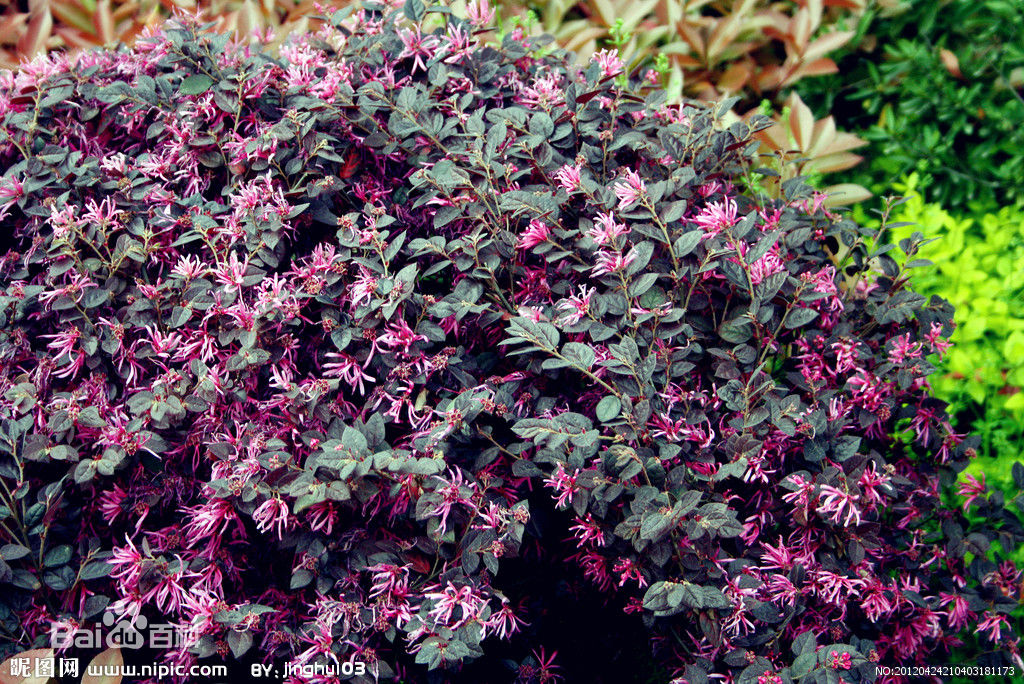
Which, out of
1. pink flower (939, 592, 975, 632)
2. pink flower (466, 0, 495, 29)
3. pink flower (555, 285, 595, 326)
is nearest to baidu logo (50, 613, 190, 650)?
pink flower (555, 285, 595, 326)

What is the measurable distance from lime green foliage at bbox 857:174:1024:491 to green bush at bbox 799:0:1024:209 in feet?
1.56

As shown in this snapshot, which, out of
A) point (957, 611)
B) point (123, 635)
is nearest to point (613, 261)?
point (957, 611)

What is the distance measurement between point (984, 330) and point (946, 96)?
49.9 inches

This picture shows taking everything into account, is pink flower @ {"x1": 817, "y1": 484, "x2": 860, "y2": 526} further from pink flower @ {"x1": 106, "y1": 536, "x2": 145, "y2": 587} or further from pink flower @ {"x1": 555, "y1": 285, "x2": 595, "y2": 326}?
pink flower @ {"x1": 106, "y1": 536, "x2": 145, "y2": 587}

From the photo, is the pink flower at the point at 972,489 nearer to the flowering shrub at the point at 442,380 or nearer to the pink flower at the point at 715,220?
the flowering shrub at the point at 442,380

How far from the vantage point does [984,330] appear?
235 cm

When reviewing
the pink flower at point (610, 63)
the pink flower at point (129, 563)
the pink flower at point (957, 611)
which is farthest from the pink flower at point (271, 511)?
the pink flower at point (957, 611)

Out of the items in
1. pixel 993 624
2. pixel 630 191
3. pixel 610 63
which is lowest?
pixel 993 624

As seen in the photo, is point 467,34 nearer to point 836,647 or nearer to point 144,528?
point 144,528

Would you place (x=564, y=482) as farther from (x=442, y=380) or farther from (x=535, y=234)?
(x=535, y=234)

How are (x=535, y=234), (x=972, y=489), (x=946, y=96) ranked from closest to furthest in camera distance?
1. (x=535, y=234)
2. (x=972, y=489)
3. (x=946, y=96)

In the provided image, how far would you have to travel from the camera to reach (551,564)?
6.01 feet

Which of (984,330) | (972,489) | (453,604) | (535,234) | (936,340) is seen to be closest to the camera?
(453,604)

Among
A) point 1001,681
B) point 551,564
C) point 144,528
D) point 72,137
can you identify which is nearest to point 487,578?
point 551,564
